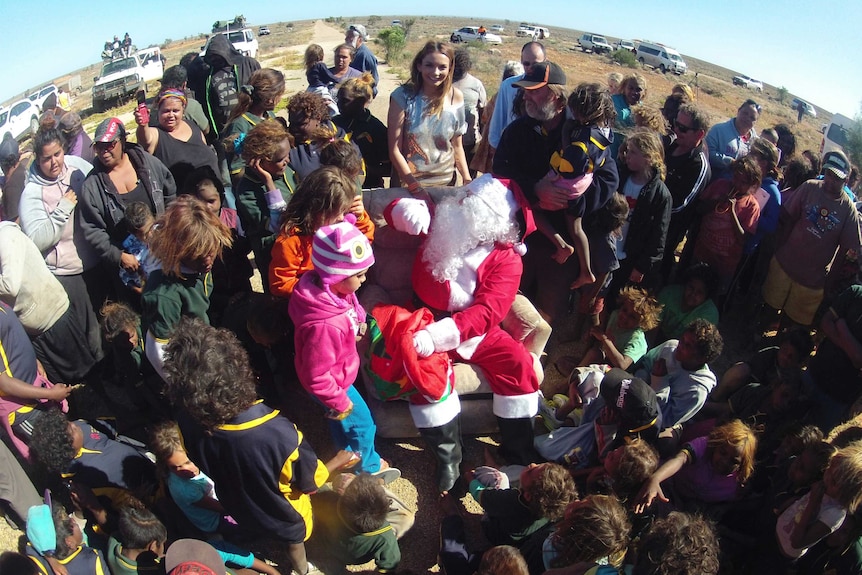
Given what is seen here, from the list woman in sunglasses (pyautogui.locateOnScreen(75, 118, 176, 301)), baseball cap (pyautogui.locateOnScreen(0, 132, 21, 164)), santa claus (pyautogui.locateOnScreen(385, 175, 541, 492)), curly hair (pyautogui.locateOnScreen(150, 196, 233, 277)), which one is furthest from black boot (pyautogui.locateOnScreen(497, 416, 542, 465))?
baseball cap (pyautogui.locateOnScreen(0, 132, 21, 164))

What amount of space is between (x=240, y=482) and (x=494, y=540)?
4.62 feet

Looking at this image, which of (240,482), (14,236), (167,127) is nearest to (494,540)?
(240,482)

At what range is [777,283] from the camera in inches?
187

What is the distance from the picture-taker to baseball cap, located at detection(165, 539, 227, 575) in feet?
7.33

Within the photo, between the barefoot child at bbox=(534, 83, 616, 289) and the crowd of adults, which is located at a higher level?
the barefoot child at bbox=(534, 83, 616, 289)

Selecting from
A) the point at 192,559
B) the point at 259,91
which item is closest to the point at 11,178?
the point at 259,91

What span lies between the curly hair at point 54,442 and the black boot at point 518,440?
2446 millimetres

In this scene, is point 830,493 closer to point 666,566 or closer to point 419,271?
point 666,566

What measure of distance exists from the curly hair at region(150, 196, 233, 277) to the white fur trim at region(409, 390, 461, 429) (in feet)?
5.00

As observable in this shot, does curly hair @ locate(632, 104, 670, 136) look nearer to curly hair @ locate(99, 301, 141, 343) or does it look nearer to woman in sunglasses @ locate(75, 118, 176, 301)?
woman in sunglasses @ locate(75, 118, 176, 301)

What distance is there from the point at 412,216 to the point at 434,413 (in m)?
1.24

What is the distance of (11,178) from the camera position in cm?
424

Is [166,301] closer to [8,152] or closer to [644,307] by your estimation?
[8,152]

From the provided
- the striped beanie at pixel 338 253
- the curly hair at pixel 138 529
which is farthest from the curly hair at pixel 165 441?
the striped beanie at pixel 338 253
